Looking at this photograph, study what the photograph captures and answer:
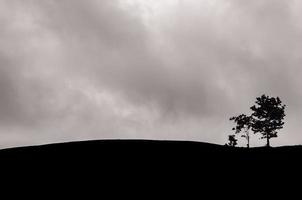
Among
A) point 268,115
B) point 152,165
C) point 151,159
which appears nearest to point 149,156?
point 151,159

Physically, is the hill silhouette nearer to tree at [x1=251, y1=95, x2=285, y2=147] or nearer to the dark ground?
the dark ground

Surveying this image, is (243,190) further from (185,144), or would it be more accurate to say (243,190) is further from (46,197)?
(46,197)

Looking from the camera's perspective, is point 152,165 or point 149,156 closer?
point 152,165

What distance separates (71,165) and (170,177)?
176 inches

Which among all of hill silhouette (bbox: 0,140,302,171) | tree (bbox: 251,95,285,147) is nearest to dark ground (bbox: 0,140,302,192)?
hill silhouette (bbox: 0,140,302,171)

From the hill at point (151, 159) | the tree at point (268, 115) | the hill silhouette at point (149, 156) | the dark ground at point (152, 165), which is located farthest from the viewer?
the tree at point (268, 115)

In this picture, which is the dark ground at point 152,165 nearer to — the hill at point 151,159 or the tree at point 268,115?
the hill at point 151,159

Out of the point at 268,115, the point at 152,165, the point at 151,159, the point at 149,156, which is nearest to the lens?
the point at 152,165

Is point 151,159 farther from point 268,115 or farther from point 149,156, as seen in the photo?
point 268,115

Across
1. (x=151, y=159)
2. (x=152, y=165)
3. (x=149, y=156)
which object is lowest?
(x=152, y=165)

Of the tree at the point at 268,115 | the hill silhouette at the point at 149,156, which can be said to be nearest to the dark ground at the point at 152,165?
the hill silhouette at the point at 149,156

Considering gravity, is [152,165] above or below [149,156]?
below

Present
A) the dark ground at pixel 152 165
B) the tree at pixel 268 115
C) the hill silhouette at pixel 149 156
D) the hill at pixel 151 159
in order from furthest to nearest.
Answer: the tree at pixel 268 115 < the hill silhouette at pixel 149 156 < the hill at pixel 151 159 < the dark ground at pixel 152 165

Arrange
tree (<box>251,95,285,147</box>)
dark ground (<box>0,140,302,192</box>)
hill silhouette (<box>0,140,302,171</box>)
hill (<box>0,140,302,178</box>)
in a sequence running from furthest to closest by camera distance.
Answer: tree (<box>251,95,285,147</box>) → hill silhouette (<box>0,140,302,171</box>) → hill (<box>0,140,302,178</box>) → dark ground (<box>0,140,302,192</box>)
